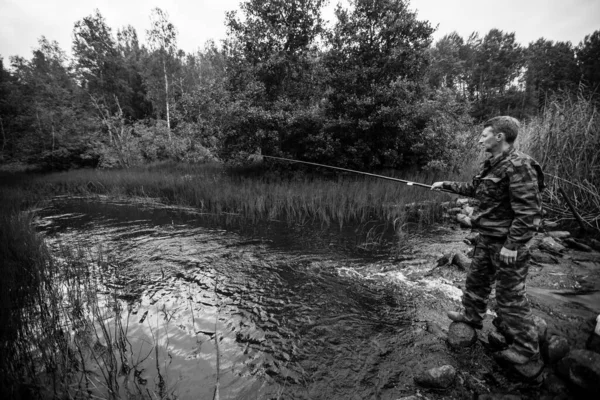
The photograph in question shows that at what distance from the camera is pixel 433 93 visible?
36.8ft

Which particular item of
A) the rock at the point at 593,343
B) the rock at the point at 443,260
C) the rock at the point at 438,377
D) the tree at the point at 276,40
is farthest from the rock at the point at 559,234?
the tree at the point at 276,40

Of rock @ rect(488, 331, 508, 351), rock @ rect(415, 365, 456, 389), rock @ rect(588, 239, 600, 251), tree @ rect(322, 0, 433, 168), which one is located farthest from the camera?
tree @ rect(322, 0, 433, 168)

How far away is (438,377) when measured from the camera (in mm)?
2223

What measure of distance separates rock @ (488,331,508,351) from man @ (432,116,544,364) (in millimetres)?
54

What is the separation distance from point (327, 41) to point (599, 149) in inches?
365

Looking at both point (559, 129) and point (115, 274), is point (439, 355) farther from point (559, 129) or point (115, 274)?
point (559, 129)

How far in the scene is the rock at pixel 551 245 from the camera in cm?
506

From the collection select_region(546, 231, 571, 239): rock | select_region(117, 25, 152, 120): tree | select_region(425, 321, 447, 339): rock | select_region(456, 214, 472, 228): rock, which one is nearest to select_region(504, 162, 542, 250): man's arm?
select_region(425, 321, 447, 339): rock

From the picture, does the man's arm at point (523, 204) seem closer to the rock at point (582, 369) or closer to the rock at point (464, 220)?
the rock at point (582, 369)

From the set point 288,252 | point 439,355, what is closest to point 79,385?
point 439,355

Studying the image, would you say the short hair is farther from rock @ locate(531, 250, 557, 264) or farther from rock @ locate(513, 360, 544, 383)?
rock @ locate(531, 250, 557, 264)

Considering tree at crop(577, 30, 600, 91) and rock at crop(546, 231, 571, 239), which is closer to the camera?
rock at crop(546, 231, 571, 239)

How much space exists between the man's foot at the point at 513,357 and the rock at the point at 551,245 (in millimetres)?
3896

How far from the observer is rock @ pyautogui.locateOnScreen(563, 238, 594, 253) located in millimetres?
5102
